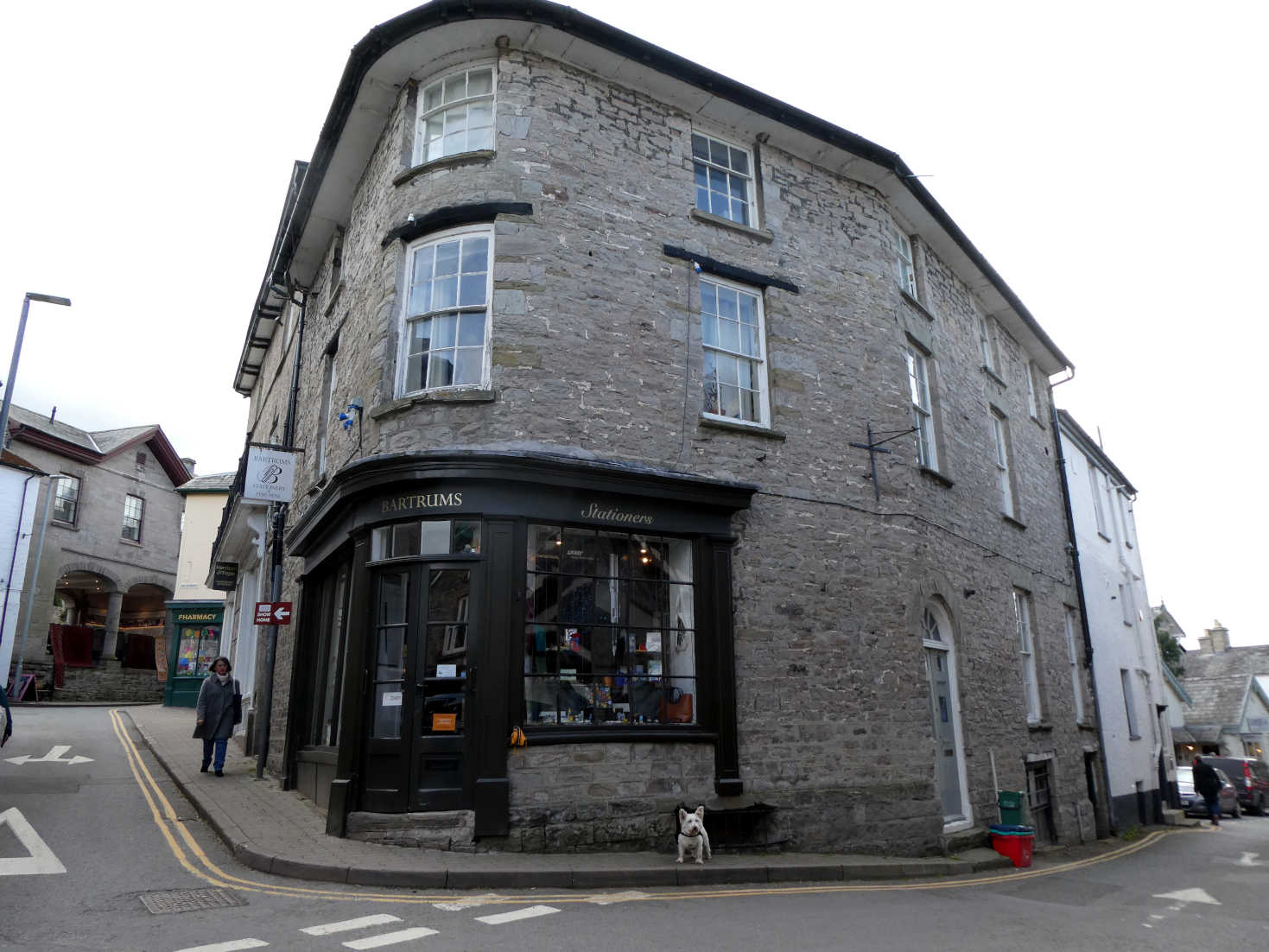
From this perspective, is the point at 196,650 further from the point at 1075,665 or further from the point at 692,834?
the point at 1075,665

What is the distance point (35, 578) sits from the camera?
30359 millimetres

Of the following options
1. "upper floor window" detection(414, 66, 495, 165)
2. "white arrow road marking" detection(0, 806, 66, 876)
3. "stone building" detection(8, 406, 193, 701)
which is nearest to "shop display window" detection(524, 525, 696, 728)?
"white arrow road marking" detection(0, 806, 66, 876)

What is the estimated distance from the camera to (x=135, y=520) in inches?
1427

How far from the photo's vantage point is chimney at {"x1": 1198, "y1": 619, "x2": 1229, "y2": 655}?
55438mm

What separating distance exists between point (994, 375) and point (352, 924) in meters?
14.9

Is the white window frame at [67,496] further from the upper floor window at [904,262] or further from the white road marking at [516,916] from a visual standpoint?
the white road marking at [516,916]

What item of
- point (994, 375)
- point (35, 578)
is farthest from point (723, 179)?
point (35, 578)

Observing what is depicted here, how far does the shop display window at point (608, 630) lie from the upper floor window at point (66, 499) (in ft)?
103

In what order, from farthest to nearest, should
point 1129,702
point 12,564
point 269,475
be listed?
point 12,564 → point 1129,702 → point 269,475

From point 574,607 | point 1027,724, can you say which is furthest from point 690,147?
point 1027,724

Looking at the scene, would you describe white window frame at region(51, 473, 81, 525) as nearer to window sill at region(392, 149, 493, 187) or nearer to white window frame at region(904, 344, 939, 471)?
window sill at region(392, 149, 493, 187)

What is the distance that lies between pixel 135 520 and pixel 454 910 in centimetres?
3592

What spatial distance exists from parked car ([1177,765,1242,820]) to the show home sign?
75.2 feet

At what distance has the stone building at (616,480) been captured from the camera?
8625 millimetres
